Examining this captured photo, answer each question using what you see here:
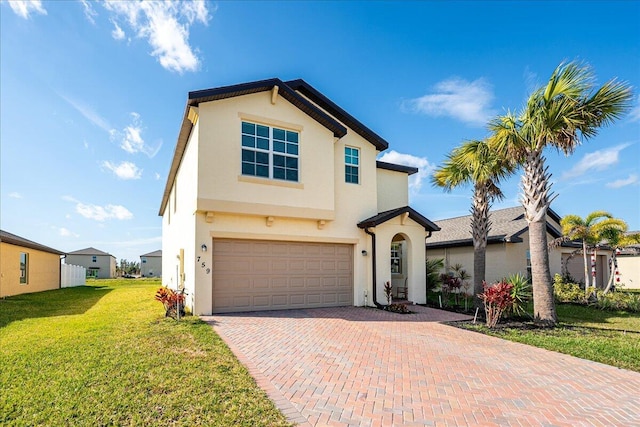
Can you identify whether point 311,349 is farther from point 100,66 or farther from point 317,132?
point 100,66

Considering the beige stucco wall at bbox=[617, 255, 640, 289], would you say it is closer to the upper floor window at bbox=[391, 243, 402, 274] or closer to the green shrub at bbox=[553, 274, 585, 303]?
the green shrub at bbox=[553, 274, 585, 303]

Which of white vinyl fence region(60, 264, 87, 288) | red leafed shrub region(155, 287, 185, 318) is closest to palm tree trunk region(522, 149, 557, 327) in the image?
red leafed shrub region(155, 287, 185, 318)

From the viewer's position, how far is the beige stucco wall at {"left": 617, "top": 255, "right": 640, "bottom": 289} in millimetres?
27938

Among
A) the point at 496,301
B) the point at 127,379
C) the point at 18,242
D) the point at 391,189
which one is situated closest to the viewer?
the point at 127,379

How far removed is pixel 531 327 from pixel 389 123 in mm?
11170

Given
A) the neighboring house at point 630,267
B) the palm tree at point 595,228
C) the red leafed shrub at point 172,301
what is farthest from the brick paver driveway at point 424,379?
the neighboring house at point 630,267

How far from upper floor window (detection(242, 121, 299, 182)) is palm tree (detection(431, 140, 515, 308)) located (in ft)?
23.1

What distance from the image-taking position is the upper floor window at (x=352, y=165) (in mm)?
15055

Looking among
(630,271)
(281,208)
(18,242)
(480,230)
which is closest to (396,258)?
(480,230)

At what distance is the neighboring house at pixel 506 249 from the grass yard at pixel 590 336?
5637 millimetres

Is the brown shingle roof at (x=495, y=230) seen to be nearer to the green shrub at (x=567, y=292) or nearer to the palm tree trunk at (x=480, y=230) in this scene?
the green shrub at (x=567, y=292)

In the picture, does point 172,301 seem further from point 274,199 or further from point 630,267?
point 630,267

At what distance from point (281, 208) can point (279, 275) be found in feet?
8.41

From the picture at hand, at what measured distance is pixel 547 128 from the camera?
37.0ft
